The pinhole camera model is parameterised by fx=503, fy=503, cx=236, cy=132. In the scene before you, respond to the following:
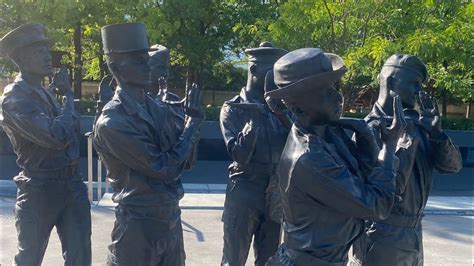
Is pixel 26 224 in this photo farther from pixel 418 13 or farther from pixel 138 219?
pixel 418 13

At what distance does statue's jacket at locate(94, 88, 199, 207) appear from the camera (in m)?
3.03

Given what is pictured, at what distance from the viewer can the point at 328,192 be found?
7.54 ft

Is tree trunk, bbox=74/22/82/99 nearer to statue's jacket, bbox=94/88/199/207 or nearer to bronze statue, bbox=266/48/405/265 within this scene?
statue's jacket, bbox=94/88/199/207

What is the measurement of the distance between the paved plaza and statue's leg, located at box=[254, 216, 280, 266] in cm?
161

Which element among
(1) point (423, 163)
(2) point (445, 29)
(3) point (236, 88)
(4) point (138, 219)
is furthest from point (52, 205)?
(3) point (236, 88)

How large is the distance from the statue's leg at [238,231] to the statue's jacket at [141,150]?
3.02 feet

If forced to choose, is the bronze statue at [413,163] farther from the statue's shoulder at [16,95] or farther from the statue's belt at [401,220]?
the statue's shoulder at [16,95]

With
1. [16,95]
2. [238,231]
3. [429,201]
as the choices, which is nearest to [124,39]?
[16,95]

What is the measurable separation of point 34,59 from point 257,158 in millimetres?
2003

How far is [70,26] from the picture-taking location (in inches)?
537

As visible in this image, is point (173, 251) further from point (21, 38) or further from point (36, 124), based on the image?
point (21, 38)

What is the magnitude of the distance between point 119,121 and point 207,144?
9.19 meters

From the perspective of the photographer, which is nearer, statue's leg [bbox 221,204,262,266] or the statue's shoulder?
the statue's shoulder

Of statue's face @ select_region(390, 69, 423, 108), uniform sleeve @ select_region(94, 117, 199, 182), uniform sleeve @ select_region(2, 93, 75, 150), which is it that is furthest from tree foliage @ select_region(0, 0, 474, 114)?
uniform sleeve @ select_region(94, 117, 199, 182)
